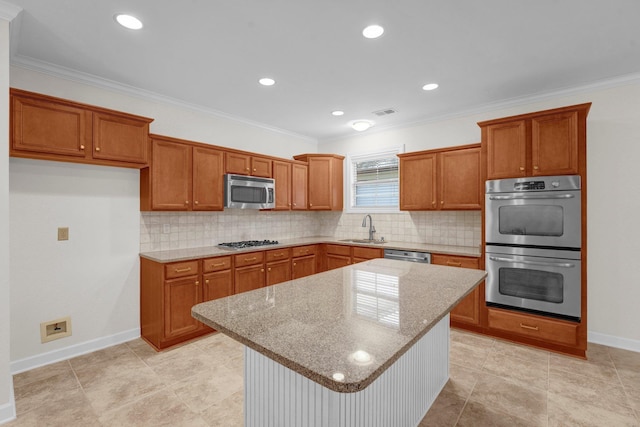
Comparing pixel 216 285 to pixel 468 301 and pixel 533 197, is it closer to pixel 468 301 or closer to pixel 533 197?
pixel 468 301

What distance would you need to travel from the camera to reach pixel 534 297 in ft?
9.85

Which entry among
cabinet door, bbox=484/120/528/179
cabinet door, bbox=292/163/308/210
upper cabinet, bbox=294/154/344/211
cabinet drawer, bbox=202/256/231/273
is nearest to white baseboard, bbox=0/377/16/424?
cabinet drawer, bbox=202/256/231/273

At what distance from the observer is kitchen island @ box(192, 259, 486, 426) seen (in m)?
0.94

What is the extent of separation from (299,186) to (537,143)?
310 cm

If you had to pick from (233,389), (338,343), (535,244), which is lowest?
(233,389)

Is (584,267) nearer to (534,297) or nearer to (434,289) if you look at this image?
(534,297)

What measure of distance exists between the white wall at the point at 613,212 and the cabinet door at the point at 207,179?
13.1ft

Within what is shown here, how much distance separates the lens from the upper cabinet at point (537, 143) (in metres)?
2.79

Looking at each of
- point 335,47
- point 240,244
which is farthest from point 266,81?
point 240,244

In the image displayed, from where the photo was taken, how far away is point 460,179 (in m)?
3.69

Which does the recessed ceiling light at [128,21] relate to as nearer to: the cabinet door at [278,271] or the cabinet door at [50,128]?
the cabinet door at [50,128]

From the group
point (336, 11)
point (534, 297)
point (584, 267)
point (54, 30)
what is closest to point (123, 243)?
point (54, 30)

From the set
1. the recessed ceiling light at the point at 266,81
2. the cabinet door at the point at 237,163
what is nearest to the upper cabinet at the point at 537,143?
the recessed ceiling light at the point at 266,81

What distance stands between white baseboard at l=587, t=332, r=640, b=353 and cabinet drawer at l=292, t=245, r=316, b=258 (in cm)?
335
